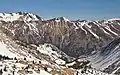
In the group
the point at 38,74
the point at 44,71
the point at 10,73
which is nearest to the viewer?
the point at 10,73

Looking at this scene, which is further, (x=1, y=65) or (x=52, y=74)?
(x=52, y=74)

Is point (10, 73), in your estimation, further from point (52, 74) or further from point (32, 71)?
point (52, 74)

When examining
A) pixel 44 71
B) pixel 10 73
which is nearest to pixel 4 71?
pixel 10 73

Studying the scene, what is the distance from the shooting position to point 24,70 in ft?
228

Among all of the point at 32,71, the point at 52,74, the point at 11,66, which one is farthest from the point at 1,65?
the point at 52,74

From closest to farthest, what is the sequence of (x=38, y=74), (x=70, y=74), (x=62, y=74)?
Answer: (x=38, y=74) < (x=62, y=74) < (x=70, y=74)

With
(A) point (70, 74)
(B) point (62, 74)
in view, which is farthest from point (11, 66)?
(A) point (70, 74)

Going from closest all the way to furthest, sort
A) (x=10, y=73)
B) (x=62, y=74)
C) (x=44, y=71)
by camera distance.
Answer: (x=10, y=73) → (x=44, y=71) → (x=62, y=74)

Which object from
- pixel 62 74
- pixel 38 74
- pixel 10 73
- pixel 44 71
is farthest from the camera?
pixel 62 74

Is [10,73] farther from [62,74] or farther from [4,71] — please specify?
[62,74]

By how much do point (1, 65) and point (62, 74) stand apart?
595 inches

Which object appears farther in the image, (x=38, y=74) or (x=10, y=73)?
(x=38, y=74)

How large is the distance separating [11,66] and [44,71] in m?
7.36

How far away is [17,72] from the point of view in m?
66.1
